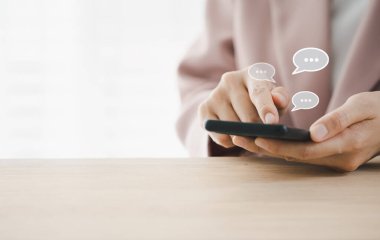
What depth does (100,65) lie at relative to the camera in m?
1.06

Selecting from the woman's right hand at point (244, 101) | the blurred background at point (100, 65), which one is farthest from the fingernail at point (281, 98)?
the blurred background at point (100, 65)

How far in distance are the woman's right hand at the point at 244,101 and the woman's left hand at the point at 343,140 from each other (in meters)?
0.03

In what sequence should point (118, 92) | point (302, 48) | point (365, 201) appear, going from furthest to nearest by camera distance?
point (118, 92), point (302, 48), point (365, 201)

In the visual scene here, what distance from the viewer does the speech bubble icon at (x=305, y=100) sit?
0.43m

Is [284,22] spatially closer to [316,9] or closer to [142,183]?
[316,9]

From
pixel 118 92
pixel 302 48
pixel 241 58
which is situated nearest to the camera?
pixel 302 48

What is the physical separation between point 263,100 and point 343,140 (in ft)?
0.22

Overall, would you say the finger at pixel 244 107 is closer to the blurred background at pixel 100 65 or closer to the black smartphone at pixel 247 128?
the black smartphone at pixel 247 128

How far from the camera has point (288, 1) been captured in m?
0.52

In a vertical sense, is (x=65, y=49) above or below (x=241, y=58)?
above

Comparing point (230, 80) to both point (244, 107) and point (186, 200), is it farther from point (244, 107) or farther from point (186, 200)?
point (186, 200)

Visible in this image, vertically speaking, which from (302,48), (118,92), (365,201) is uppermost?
(118,92)

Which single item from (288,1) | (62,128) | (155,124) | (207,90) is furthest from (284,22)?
(62,128)

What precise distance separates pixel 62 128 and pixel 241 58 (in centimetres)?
60
